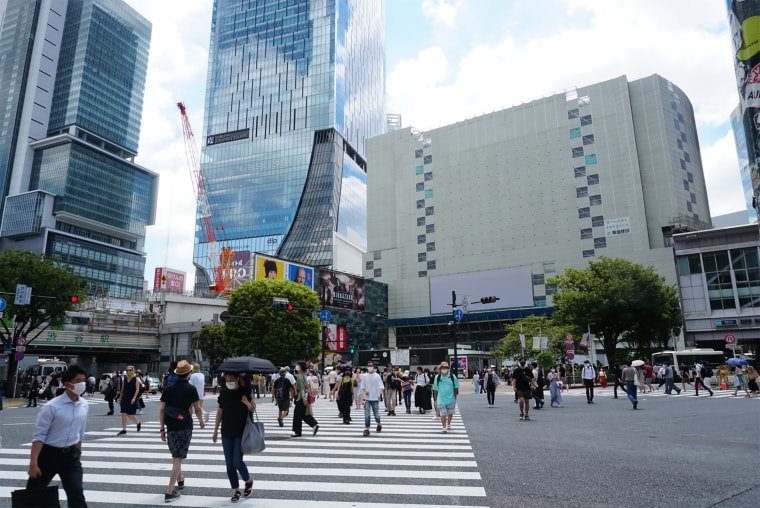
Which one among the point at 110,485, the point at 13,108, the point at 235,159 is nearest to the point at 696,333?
the point at 110,485

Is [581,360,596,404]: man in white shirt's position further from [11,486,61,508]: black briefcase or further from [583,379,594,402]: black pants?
[11,486,61,508]: black briefcase

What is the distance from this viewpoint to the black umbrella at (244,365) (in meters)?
7.21

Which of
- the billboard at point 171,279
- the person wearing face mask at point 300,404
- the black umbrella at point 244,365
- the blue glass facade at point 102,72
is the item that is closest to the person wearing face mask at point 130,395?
the person wearing face mask at point 300,404

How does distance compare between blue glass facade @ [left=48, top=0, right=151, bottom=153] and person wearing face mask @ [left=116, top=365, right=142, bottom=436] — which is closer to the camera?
person wearing face mask @ [left=116, top=365, right=142, bottom=436]

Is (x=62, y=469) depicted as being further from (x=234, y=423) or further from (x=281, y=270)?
(x=281, y=270)

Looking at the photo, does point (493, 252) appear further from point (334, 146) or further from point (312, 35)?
point (312, 35)

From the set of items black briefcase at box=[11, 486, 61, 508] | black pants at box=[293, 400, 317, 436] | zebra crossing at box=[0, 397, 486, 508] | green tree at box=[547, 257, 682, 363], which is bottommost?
zebra crossing at box=[0, 397, 486, 508]

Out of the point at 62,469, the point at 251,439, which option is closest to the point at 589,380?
the point at 251,439

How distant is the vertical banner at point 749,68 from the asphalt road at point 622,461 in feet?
14.2

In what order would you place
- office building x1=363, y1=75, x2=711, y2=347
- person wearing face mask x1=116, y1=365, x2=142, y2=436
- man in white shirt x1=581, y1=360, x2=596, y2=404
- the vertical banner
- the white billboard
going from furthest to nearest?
the white billboard, office building x1=363, y1=75, x2=711, y2=347, man in white shirt x1=581, y1=360, x2=596, y2=404, person wearing face mask x1=116, y1=365, x2=142, y2=436, the vertical banner

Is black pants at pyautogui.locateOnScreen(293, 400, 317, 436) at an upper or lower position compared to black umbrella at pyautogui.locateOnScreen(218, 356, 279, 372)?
lower

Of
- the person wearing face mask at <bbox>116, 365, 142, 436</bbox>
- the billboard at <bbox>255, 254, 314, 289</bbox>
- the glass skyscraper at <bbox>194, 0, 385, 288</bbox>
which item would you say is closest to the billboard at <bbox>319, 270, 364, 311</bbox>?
the billboard at <bbox>255, 254, 314, 289</bbox>

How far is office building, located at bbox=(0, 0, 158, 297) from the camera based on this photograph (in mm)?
121688

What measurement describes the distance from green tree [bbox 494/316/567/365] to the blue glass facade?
12929 cm
